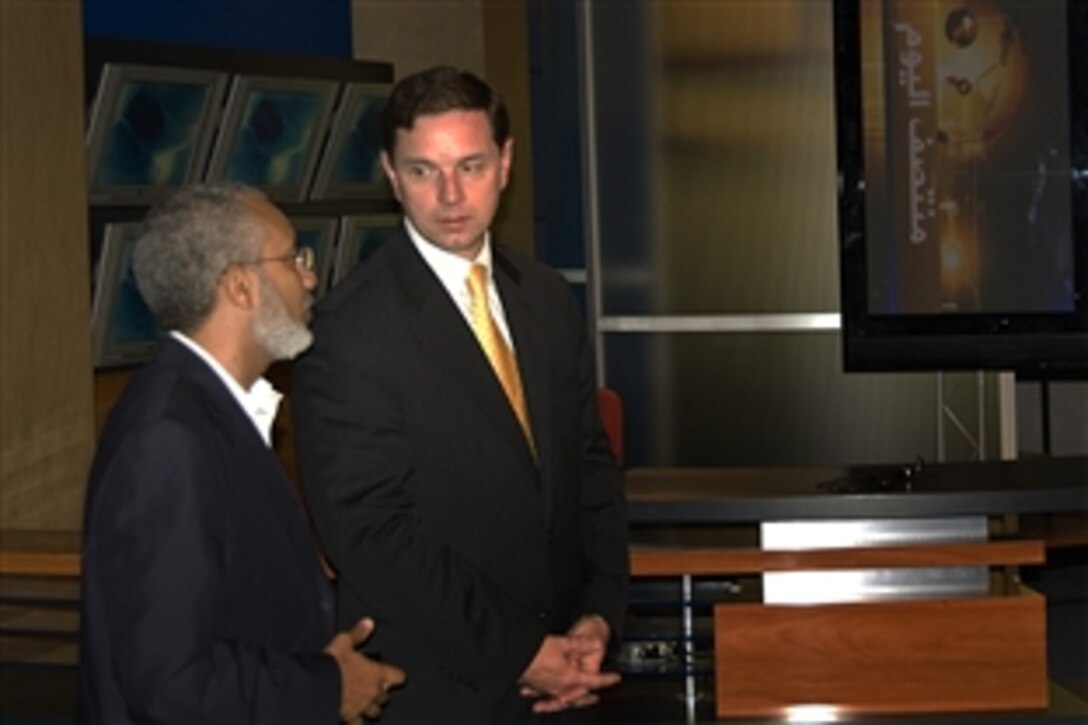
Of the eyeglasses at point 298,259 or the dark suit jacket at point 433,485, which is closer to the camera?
the eyeglasses at point 298,259

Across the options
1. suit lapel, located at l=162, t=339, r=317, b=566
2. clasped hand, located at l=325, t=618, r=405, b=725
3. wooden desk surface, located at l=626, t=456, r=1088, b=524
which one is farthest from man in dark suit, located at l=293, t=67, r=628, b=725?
wooden desk surface, located at l=626, t=456, r=1088, b=524

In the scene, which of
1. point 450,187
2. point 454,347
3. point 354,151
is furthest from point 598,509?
point 354,151

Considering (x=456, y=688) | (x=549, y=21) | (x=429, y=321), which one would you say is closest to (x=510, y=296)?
(x=429, y=321)

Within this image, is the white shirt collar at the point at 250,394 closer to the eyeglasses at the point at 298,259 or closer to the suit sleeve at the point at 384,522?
the eyeglasses at the point at 298,259

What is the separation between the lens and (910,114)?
630 centimetres

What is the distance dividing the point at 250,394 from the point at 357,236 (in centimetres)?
530

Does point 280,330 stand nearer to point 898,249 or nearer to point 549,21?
point 898,249

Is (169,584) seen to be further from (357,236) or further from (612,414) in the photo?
(357,236)

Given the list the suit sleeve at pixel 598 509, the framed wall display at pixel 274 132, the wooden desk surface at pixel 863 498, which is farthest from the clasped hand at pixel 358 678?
the framed wall display at pixel 274 132

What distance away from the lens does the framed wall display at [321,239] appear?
7.30 meters

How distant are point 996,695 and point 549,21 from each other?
5.05 m

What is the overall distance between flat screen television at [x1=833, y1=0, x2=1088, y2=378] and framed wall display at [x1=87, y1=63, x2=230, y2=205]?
205cm

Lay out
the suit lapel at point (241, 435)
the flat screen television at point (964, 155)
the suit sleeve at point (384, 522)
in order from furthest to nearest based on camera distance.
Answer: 1. the flat screen television at point (964, 155)
2. the suit sleeve at point (384, 522)
3. the suit lapel at point (241, 435)

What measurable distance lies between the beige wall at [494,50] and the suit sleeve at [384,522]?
564 centimetres
